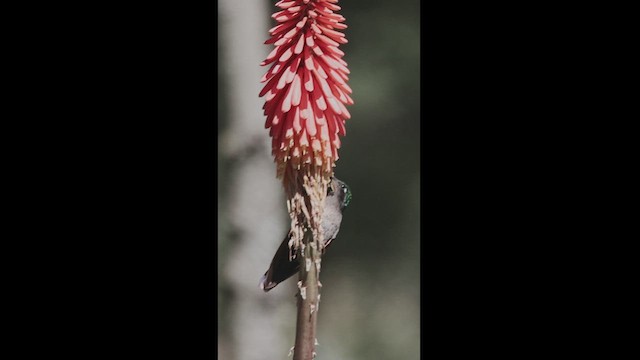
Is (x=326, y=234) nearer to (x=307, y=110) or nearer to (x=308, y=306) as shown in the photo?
(x=308, y=306)

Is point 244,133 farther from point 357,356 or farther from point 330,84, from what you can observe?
point 357,356

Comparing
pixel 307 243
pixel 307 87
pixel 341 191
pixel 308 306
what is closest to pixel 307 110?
pixel 307 87

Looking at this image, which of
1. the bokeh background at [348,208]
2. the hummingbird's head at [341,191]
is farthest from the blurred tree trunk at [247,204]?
the hummingbird's head at [341,191]

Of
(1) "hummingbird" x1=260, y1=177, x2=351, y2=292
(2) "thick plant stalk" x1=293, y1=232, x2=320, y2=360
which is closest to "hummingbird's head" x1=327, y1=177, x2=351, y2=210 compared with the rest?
(1) "hummingbird" x1=260, y1=177, x2=351, y2=292

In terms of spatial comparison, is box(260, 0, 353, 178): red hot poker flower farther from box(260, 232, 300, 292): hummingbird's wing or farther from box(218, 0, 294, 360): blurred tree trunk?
box(260, 232, 300, 292): hummingbird's wing

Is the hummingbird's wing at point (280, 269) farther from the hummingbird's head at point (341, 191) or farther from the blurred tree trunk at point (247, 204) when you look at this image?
the hummingbird's head at point (341, 191)

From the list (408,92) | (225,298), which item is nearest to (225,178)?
(225,298)
